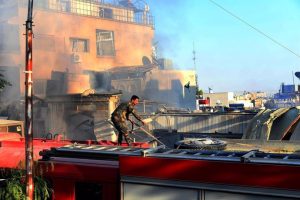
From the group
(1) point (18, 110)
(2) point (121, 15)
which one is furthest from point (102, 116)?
(2) point (121, 15)

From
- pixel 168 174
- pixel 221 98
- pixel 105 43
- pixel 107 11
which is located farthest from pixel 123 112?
pixel 221 98

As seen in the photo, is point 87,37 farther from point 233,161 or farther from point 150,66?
point 233,161

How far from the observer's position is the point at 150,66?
29.7 meters

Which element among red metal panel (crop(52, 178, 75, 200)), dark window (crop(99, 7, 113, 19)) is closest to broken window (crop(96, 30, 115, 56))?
dark window (crop(99, 7, 113, 19))

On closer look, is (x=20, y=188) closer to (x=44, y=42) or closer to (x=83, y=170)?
(x=83, y=170)

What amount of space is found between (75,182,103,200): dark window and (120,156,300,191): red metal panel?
1.42ft

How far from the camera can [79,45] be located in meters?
27.0

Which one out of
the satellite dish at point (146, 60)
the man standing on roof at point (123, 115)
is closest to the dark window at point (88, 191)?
the man standing on roof at point (123, 115)

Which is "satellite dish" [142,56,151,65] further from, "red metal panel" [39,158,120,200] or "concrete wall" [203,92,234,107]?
"red metal panel" [39,158,120,200]

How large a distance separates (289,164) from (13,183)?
9.24ft

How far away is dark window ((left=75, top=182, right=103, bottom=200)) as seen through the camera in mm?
3729

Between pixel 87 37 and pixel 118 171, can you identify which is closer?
pixel 118 171

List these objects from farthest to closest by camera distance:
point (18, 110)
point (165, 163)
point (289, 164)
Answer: point (18, 110) → point (165, 163) → point (289, 164)

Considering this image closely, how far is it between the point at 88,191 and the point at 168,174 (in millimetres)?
1034
